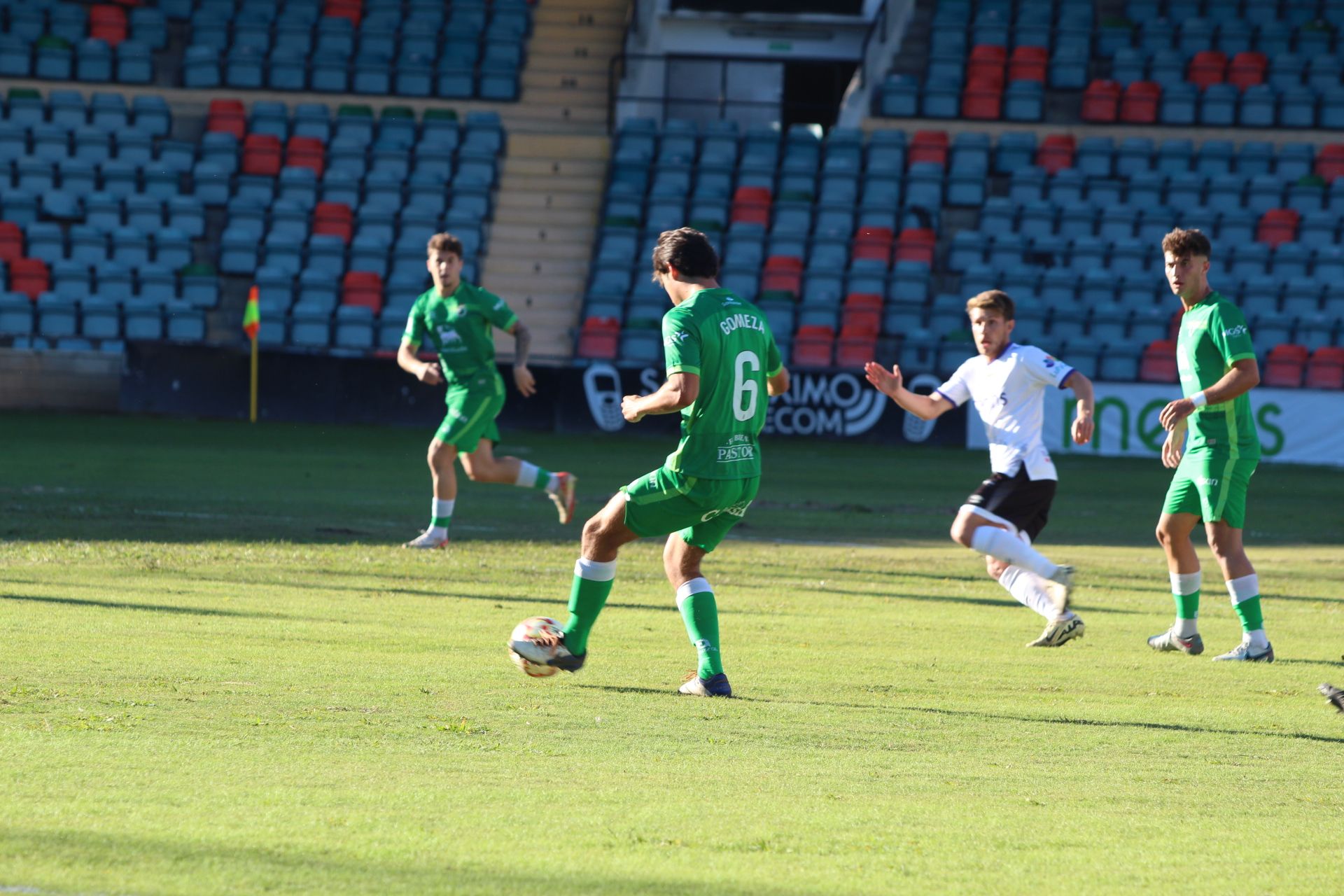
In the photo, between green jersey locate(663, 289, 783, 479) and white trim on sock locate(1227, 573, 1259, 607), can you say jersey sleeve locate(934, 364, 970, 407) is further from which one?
green jersey locate(663, 289, 783, 479)

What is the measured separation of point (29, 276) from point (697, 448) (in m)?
24.9

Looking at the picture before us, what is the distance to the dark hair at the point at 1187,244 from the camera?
8117 millimetres

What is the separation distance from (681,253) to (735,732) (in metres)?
1.89

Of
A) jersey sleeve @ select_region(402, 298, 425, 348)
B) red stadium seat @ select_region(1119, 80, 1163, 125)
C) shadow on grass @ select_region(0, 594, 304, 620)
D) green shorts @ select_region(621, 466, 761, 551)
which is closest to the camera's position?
green shorts @ select_region(621, 466, 761, 551)

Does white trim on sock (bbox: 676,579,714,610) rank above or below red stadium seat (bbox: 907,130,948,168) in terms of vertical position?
below

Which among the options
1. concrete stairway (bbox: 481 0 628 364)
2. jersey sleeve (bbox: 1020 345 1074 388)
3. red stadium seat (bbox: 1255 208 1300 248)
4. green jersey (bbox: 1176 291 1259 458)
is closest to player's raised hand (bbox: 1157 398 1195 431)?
green jersey (bbox: 1176 291 1259 458)

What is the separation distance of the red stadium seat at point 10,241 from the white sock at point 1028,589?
24.6m

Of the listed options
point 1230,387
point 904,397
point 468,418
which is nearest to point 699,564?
point 904,397

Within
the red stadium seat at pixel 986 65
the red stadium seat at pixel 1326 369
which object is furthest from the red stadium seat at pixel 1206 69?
the red stadium seat at pixel 1326 369

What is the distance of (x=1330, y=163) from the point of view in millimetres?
30438

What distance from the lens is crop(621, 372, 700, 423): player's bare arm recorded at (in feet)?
20.3

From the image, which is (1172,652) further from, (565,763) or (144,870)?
(144,870)

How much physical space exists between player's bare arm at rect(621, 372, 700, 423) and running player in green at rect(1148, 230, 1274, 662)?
2942mm

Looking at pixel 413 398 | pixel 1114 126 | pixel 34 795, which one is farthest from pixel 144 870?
pixel 1114 126
